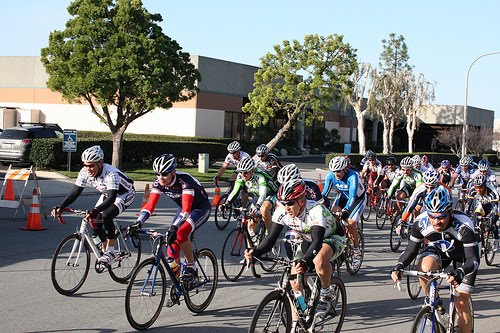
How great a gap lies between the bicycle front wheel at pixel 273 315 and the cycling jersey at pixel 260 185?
16.5 feet

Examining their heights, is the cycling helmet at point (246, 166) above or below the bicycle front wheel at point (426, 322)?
above

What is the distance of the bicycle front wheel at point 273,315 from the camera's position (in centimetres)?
594

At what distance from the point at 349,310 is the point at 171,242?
99.5 inches

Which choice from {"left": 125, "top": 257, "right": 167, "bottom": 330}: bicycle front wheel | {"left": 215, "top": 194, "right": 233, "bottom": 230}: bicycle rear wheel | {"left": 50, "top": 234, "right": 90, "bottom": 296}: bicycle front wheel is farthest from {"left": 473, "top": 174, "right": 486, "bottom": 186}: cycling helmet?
{"left": 125, "top": 257, "right": 167, "bottom": 330}: bicycle front wheel

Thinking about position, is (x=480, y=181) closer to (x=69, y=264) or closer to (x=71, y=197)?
(x=71, y=197)

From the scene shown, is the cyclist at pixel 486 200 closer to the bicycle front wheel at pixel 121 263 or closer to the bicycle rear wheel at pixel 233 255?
the bicycle rear wheel at pixel 233 255

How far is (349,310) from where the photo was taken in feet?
28.9

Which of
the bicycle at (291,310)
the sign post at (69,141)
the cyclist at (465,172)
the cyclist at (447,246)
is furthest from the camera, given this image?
the sign post at (69,141)

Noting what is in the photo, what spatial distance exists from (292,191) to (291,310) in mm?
1124

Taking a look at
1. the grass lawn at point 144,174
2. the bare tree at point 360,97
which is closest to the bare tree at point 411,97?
the bare tree at point 360,97

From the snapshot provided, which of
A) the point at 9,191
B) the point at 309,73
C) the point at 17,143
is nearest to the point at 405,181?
the point at 9,191

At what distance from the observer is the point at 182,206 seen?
27.8ft

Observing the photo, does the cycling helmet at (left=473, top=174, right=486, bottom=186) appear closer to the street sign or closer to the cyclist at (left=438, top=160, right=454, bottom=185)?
the cyclist at (left=438, top=160, right=454, bottom=185)

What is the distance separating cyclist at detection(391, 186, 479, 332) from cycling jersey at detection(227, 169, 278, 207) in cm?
476
